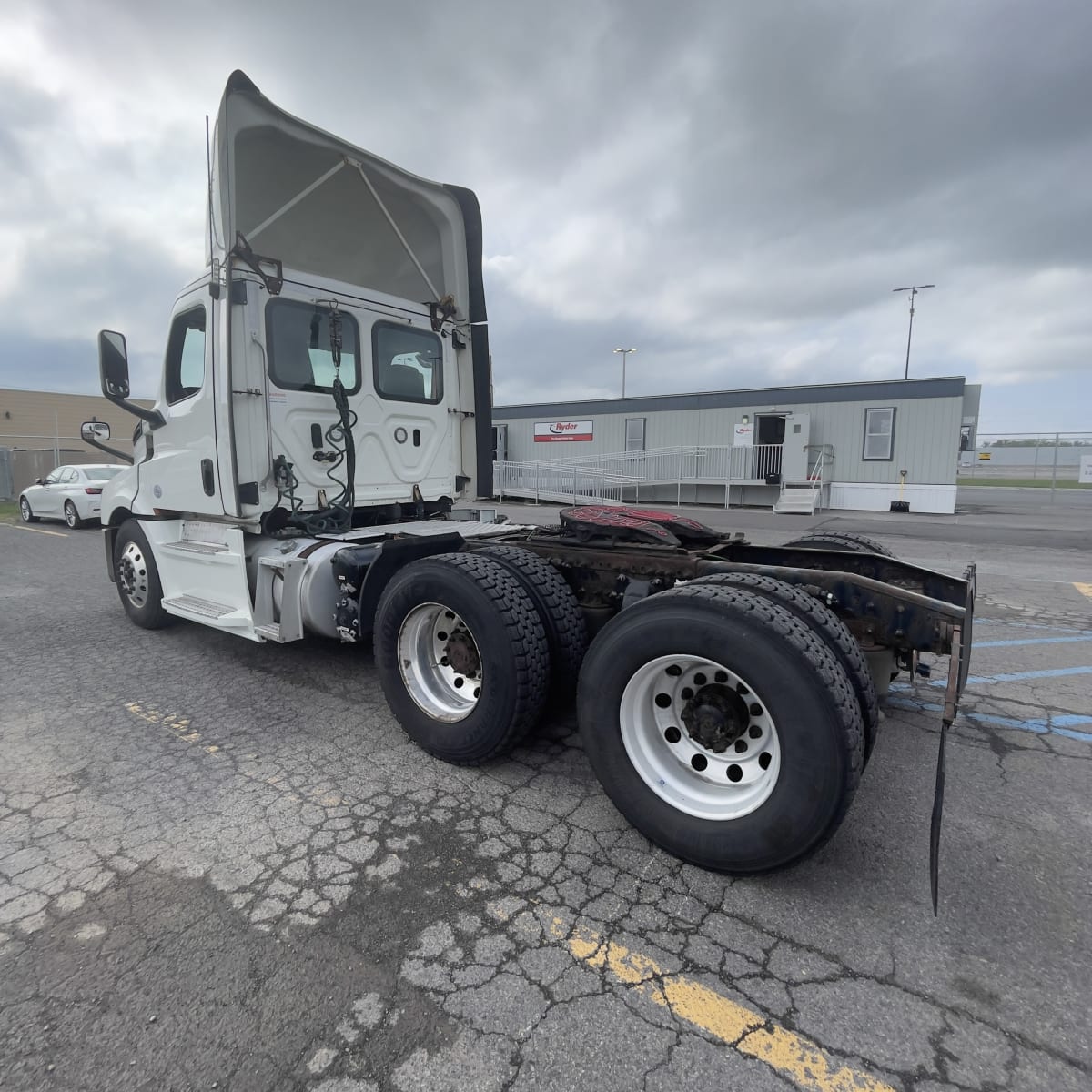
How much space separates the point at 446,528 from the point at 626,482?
18.2m

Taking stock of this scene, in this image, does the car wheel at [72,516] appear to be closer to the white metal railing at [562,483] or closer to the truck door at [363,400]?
the truck door at [363,400]

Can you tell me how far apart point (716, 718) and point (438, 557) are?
1723 millimetres

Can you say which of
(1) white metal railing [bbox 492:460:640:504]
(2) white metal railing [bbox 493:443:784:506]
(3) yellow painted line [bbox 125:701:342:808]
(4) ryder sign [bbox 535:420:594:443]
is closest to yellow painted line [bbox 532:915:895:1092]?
(3) yellow painted line [bbox 125:701:342:808]

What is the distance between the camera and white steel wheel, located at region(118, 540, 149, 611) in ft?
19.0

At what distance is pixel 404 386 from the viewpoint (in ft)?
18.0

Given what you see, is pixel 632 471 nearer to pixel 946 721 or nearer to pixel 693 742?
pixel 693 742

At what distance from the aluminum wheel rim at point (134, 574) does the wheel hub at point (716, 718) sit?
5.21m

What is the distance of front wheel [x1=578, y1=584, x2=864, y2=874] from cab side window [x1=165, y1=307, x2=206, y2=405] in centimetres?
385

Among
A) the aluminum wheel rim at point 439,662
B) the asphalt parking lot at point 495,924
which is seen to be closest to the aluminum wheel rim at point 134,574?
the asphalt parking lot at point 495,924

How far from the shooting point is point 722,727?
2.52 meters

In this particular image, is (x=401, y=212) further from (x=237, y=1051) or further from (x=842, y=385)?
(x=842, y=385)

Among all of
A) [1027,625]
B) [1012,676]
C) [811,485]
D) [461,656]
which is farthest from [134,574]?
[811,485]

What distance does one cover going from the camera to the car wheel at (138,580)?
225 inches

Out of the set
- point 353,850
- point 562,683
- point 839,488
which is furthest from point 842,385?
point 353,850
